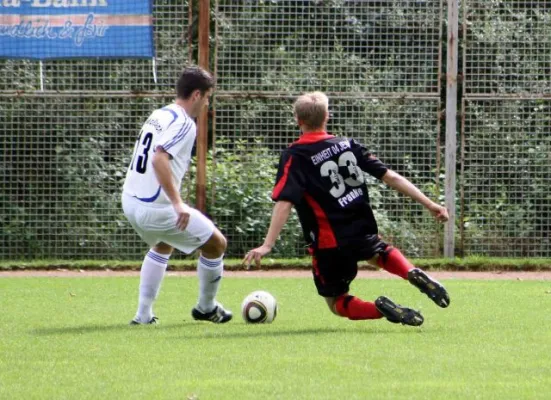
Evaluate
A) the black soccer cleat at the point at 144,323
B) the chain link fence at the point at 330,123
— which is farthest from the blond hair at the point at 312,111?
the chain link fence at the point at 330,123

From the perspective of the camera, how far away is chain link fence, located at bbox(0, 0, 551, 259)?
14.3 meters

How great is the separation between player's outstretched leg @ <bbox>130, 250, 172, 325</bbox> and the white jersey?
18.1 inches

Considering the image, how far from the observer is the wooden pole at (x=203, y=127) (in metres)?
14.0

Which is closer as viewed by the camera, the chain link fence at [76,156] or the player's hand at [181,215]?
the player's hand at [181,215]

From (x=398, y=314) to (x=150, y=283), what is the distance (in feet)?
5.72

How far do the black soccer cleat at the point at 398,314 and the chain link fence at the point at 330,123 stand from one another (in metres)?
6.66

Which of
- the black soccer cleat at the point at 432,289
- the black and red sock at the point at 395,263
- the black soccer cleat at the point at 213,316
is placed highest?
the black and red sock at the point at 395,263

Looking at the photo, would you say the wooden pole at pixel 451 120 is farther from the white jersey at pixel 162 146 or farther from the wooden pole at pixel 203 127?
the white jersey at pixel 162 146

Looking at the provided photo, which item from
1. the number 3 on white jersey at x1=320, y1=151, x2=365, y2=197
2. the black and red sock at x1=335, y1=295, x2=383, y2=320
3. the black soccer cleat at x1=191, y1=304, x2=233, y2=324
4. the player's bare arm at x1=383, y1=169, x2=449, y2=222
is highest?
the number 3 on white jersey at x1=320, y1=151, x2=365, y2=197

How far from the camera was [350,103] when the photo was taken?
1438 centimetres

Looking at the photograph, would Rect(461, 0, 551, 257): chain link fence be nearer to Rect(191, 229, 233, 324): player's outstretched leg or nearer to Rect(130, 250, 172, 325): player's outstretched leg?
Rect(191, 229, 233, 324): player's outstretched leg

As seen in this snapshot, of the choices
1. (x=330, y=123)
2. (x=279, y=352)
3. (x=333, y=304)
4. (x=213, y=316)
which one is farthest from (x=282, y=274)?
(x=279, y=352)

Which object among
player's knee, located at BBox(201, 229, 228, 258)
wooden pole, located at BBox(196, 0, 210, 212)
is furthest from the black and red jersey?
wooden pole, located at BBox(196, 0, 210, 212)

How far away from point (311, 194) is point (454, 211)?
21.6ft
